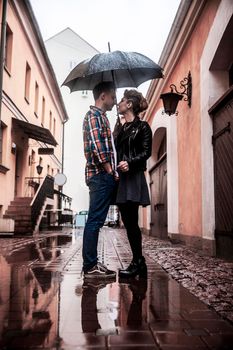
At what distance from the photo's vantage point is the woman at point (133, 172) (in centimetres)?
407

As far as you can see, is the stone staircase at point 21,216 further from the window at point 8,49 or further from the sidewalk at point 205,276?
the sidewalk at point 205,276

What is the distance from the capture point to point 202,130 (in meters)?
6.81

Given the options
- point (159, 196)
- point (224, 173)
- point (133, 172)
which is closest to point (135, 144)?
point (133, 172)

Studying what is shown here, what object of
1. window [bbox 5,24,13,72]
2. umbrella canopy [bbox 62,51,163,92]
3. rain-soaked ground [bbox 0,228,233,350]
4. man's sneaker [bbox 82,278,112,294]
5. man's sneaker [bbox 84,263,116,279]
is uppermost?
window [bbox 5,24,13,72]

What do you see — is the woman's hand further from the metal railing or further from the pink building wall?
the metal railing

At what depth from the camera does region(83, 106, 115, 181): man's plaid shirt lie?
396 cm

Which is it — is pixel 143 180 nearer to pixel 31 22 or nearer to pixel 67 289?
pixel 67 289

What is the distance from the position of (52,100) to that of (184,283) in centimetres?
2263

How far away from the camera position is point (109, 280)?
395 centimetres

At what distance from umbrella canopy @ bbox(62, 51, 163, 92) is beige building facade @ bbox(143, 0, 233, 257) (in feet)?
4.61

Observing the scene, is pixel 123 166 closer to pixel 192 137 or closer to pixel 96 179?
pixel 96 179

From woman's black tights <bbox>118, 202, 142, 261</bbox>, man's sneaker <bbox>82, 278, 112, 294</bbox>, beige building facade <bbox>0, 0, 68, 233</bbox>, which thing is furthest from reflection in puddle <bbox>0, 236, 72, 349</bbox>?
beige building facade <bbox>0, 0, 68, 233</bbox>

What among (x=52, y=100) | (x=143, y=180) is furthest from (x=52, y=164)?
(x=143, y=180)

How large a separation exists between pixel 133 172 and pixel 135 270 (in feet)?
3.19
